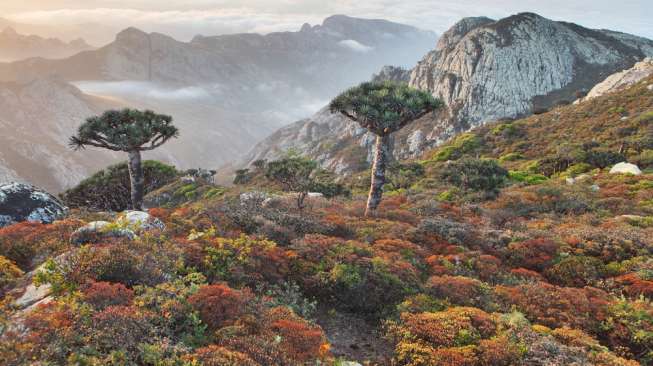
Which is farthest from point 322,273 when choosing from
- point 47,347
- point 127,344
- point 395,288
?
point 47,347

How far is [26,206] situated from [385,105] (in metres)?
18.5

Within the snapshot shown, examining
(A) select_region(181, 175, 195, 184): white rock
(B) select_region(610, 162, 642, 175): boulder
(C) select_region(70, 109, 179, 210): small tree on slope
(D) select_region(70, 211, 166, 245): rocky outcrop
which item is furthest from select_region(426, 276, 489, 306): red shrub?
(A) select_region(181, 175, 195, 184): white rock

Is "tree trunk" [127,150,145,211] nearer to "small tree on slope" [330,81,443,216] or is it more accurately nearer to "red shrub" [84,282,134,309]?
"small tree on slope" [330,81,443,216]

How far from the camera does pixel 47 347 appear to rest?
5.57 metres

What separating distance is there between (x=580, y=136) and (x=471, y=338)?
55540mm

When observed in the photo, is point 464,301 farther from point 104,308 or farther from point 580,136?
point 580,136

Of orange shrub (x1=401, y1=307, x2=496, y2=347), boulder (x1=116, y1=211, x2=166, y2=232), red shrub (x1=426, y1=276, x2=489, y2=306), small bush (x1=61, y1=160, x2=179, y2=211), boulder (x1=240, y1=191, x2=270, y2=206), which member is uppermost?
boulder (x1=116, y1=211, x2=166, y2=232)

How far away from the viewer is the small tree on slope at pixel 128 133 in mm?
24078

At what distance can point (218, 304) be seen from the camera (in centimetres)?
793

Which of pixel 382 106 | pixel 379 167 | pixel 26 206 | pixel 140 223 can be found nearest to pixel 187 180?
pixel 26 206

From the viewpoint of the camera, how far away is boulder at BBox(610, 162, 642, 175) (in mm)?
32469

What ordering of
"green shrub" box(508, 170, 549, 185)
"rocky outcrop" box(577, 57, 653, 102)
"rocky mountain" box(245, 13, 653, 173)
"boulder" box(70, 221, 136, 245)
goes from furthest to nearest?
1. "rocky mountain" box(245, 13, 653, 173)
2. "rocky outcrop" box(577, 57, 653, 102)
3. "green shrub" box(508, 170, 549, 185)
4. "boulder" box(70, 221, 136, 245)

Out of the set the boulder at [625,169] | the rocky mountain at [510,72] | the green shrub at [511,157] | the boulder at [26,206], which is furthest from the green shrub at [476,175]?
the rocky mountain at [510,72]

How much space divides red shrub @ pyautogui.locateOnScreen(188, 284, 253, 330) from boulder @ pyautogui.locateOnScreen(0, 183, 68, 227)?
12.1m
